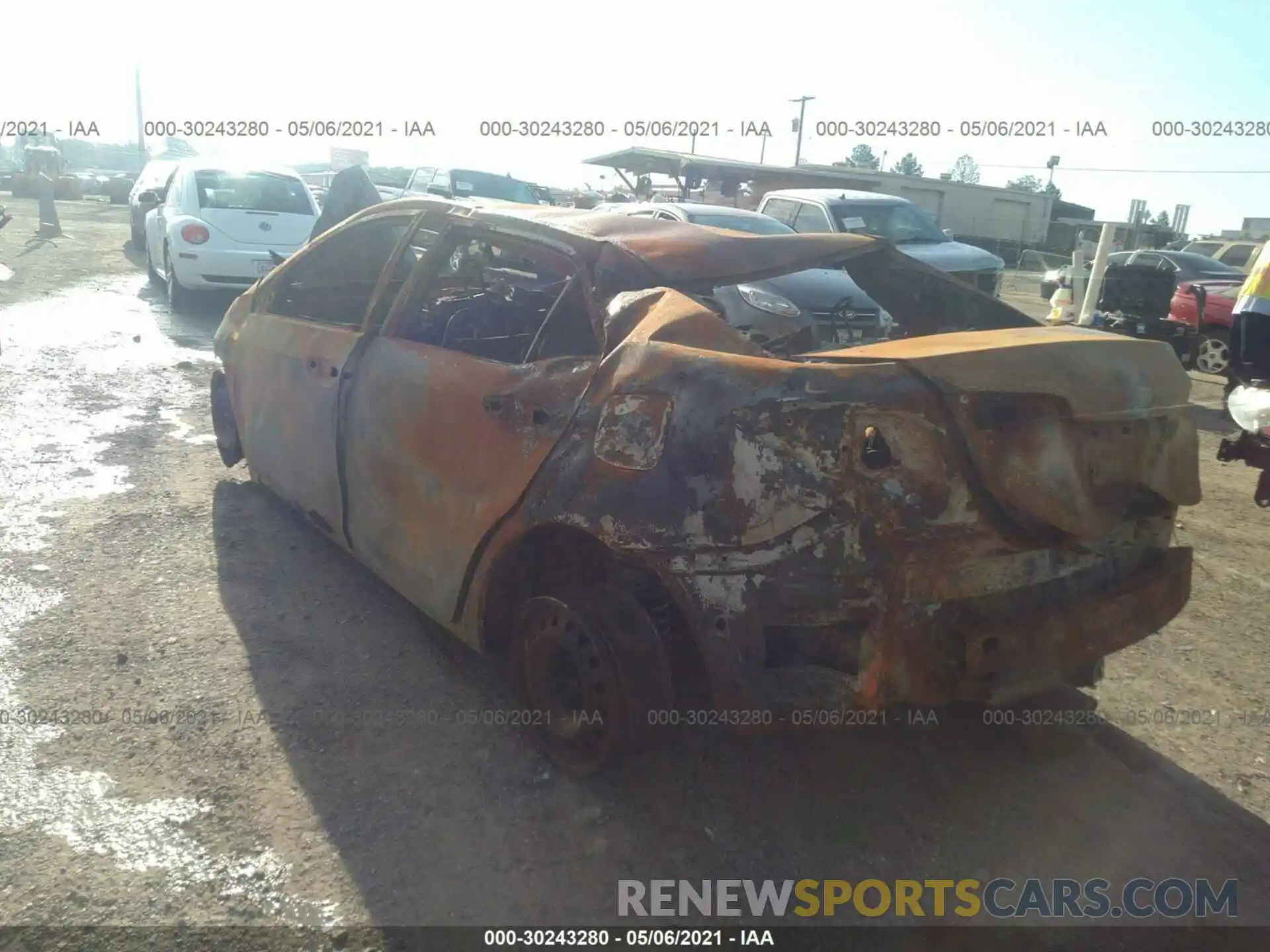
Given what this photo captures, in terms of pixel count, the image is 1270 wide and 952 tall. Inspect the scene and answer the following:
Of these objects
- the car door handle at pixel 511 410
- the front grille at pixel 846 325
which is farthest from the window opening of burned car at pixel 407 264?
the front grille at pixel 846 325

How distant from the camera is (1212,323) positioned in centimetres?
1089

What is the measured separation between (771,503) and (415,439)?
1.43 m

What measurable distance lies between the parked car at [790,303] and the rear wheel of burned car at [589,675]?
1.29 meters

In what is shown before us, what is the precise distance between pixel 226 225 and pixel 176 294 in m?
1.11

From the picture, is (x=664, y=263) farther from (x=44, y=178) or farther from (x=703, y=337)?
(x=44, y=178)

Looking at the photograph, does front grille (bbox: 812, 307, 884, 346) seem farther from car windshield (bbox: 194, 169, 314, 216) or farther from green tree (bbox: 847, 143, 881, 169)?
green tree (bbox: 847, 143, 881, 169)

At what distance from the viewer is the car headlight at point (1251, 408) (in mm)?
3969

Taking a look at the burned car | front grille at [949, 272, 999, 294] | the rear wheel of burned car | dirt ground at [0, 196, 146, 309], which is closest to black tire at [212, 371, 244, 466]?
the burned car

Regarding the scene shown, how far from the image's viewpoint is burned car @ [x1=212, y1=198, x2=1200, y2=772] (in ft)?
7.47

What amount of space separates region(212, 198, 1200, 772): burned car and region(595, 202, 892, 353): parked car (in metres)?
0.93

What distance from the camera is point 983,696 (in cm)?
240

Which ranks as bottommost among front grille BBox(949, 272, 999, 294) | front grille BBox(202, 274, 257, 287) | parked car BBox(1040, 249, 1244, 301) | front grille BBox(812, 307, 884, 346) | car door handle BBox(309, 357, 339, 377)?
front grille BBox(202, 274, 257, 287)

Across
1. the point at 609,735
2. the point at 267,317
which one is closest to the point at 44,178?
the point at 267,317

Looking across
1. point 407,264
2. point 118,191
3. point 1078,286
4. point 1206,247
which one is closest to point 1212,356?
point 1078,286
